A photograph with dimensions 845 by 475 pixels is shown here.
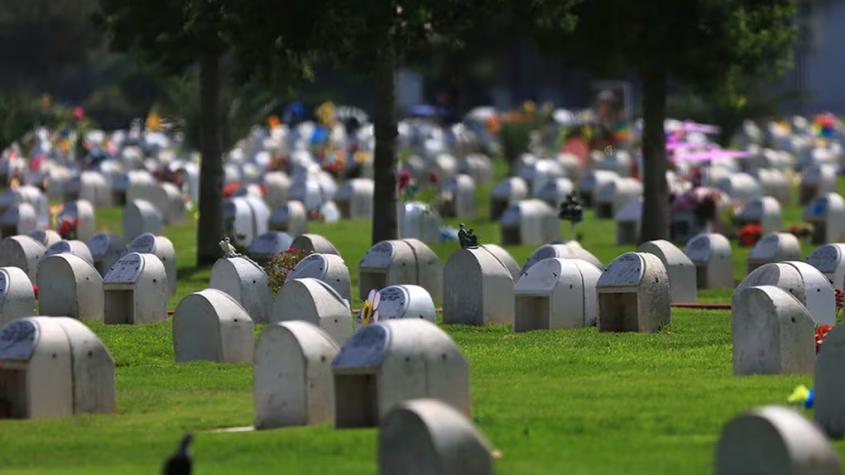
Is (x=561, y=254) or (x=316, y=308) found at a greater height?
(x=561, y=254)

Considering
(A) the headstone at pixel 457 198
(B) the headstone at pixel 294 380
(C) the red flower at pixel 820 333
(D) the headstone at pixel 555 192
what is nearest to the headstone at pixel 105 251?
(C) the red flower at pixel 820 333

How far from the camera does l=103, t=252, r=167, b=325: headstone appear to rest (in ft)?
99.3

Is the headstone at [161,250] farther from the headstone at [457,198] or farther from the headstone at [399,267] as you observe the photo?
the headstone at [457,198]

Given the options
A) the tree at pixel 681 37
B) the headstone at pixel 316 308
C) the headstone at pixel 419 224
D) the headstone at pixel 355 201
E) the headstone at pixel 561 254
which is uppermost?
the tree at pixel 681 37

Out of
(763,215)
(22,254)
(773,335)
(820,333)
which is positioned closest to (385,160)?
(22,254)

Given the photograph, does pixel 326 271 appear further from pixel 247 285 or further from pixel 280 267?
pixel 280 267

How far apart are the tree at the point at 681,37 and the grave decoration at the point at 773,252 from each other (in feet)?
15.1

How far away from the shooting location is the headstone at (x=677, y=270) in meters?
32.5

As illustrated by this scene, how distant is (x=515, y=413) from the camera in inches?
772

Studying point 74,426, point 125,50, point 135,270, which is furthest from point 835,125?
point 74,426

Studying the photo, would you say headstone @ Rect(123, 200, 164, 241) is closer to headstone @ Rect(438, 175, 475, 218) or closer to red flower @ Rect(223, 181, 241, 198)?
red flower @ Rect(223, 181, 241, 198)

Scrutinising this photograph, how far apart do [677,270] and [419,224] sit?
41.4 ft

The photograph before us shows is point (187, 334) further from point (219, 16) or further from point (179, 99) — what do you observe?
point (179, 99)

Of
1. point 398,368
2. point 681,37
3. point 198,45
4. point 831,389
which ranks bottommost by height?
point 831,389
